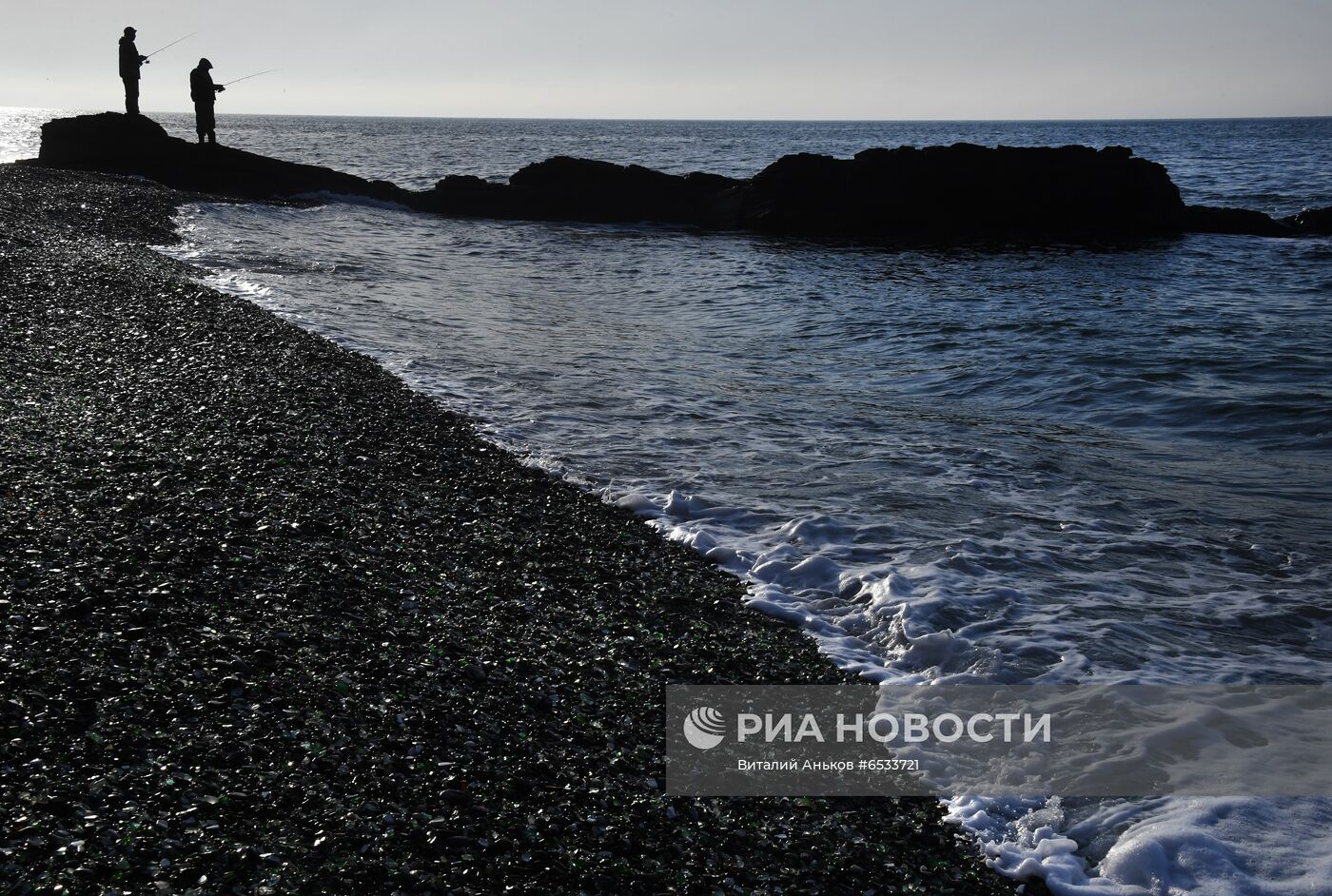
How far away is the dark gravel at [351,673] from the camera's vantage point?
3465 millimetres

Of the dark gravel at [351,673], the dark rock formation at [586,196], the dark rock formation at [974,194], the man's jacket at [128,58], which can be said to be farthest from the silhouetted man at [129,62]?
the dark gravel at [351,673]

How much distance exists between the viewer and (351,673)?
4574 mm

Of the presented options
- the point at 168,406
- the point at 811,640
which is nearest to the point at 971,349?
the point at 811,640

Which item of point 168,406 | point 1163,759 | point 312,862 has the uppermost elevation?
point 168,406

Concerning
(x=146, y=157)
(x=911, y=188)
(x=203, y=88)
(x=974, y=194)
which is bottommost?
(x=974, y=194)

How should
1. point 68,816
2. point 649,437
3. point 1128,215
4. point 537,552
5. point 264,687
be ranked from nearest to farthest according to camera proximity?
point 68,816 < point 264,687 < point 537,552 < point 649,437 < point 1128,215

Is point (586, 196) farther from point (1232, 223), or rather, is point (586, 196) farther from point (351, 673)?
point (351, 673)

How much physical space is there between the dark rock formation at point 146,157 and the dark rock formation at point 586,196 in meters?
6.55

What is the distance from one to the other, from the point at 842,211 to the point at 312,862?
104ft

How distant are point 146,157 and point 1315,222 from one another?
3947 cm

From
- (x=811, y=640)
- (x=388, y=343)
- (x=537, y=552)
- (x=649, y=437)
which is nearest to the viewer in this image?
(x=811, y=640)

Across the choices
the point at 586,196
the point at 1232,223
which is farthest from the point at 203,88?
the point at 1232,223

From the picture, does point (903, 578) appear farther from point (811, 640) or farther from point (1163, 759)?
point (1163, 759)

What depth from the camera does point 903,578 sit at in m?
6.59
